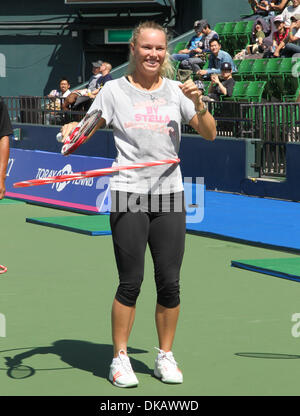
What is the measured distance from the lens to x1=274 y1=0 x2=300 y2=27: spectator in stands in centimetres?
2066

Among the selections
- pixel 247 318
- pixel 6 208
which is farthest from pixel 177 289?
pixel 6 208

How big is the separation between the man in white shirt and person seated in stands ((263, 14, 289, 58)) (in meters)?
0.14

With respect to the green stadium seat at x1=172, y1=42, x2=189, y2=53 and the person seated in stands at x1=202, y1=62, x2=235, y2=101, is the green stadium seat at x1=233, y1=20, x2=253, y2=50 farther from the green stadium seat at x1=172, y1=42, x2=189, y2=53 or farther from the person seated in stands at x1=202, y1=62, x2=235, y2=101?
the person seated in stands at x1=202, y1=62, x2=235, y2=101

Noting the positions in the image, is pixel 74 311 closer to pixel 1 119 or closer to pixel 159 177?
pixel 1 119

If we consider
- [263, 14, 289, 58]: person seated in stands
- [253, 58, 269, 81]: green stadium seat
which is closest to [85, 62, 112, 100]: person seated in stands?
[253, 58, 269, 81]: green stadium seat

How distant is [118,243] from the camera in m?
5.55

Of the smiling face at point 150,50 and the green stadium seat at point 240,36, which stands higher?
the green stadium seat at point 240,36

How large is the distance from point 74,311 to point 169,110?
2554 mm

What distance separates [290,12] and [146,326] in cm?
1530

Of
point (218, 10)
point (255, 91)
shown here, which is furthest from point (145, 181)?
point (218, 10)

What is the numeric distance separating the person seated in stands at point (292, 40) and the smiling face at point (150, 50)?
14809 millimetres

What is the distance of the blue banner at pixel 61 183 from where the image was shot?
47.1 ft

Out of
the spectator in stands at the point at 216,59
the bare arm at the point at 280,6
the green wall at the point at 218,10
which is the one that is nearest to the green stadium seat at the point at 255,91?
the spectator in stands at the point at 216,59

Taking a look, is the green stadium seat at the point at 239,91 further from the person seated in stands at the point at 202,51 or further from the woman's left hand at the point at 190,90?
the woman's left hand at the point at 190,90
